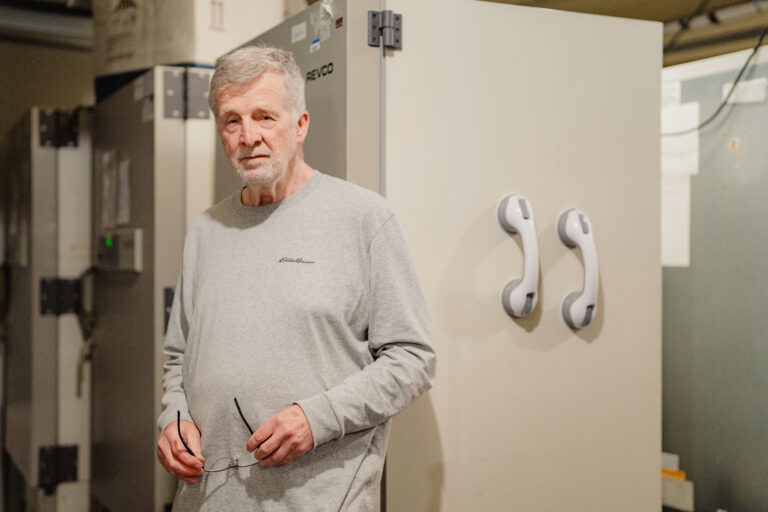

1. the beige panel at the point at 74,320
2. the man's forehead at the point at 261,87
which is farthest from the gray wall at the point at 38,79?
the man's forehead at the point at 261,87

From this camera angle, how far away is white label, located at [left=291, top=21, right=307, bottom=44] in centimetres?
154

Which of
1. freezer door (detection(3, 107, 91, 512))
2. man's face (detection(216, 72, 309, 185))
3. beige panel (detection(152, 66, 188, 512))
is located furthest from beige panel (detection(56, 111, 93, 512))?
man's face (detection(216, 72, 309, 185))

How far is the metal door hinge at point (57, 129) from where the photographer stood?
2.62 m

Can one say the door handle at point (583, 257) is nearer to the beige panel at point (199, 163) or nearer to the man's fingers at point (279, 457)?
the man's fingers at point (279, 457)

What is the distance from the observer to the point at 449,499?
146 centimetres

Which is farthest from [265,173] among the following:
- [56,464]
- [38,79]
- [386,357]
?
[38,79]

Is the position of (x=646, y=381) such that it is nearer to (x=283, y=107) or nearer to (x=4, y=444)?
(x=283, y=107)

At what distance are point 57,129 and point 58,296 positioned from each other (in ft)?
2.06

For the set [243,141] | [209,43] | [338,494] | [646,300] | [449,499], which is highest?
[209,43]

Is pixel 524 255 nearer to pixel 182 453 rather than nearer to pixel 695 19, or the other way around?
pixel 182 453

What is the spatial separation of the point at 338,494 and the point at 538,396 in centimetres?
56

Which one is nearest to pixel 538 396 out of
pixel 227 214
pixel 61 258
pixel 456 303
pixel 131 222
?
pixel 456 303

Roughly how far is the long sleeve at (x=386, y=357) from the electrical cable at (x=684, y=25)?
1604 mm

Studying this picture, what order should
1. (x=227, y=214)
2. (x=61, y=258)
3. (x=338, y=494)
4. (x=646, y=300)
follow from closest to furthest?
1. (x=338, y=494)
2. (x=227, y=214)
3. (x=646, y=300)
4. (x=61, y=258)
